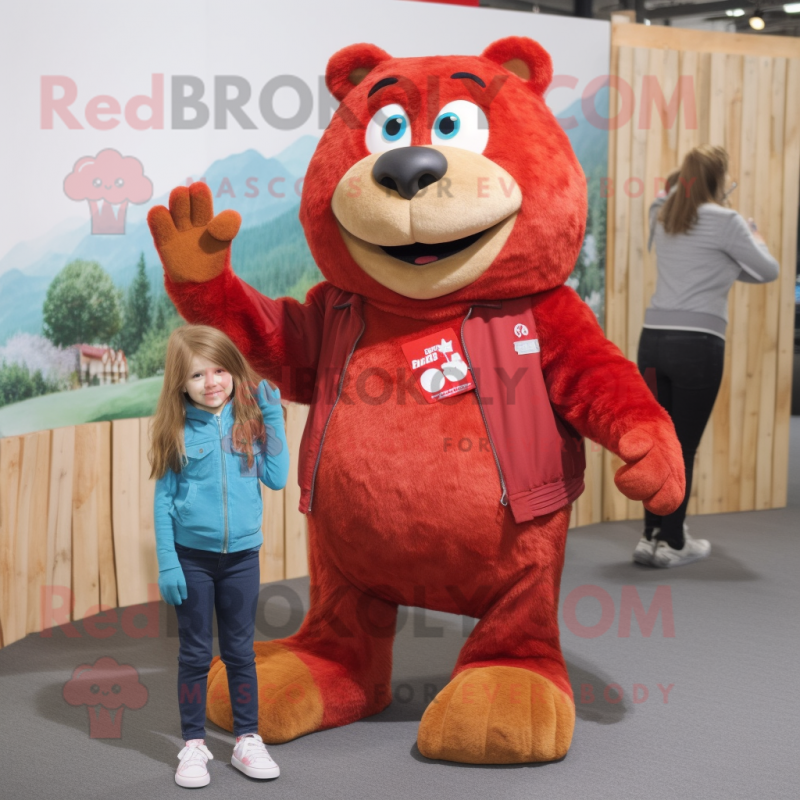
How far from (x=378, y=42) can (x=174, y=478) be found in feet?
8.47

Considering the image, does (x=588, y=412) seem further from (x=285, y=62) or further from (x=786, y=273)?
(x=786, y=273)

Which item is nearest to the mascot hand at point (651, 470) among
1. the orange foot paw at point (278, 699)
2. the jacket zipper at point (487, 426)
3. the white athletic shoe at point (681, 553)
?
the jacket zipper at point (487, 426)

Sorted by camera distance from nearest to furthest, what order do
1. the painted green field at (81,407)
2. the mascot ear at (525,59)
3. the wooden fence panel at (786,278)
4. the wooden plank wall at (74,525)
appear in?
the mascot ear at (525,59) → the wooden plank wall at (74,525) → the painted green field at (81,407) → the wooden fence panel at (786,278)

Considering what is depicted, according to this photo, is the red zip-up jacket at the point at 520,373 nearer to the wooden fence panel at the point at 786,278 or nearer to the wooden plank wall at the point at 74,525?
the wooden plank wall at the point at 74,525

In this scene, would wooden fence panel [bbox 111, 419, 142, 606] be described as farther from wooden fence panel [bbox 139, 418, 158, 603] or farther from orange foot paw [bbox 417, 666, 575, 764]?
orange foot paw [bbox 417, 666, 575, 764]

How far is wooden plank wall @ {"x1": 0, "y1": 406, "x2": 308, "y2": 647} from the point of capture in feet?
10.6

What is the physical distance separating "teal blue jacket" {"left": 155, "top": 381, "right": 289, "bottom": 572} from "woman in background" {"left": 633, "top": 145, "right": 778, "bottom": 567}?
221cm

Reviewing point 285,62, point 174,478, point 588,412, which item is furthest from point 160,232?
point 285,62

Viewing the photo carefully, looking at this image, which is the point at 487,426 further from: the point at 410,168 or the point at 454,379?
the point at 410,168

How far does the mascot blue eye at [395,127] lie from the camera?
241 cm

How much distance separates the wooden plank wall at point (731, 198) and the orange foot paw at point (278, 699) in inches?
109

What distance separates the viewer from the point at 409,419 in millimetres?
2379

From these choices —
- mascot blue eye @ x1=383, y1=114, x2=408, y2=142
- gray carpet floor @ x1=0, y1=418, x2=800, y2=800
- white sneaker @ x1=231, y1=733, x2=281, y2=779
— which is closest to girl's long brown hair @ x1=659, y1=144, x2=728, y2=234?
gray carpet floor @ x1=0, y1=418, x2=800, y2=800

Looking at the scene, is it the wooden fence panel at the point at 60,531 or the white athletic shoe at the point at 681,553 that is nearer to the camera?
the wooden fence panel at the point at 60,531
